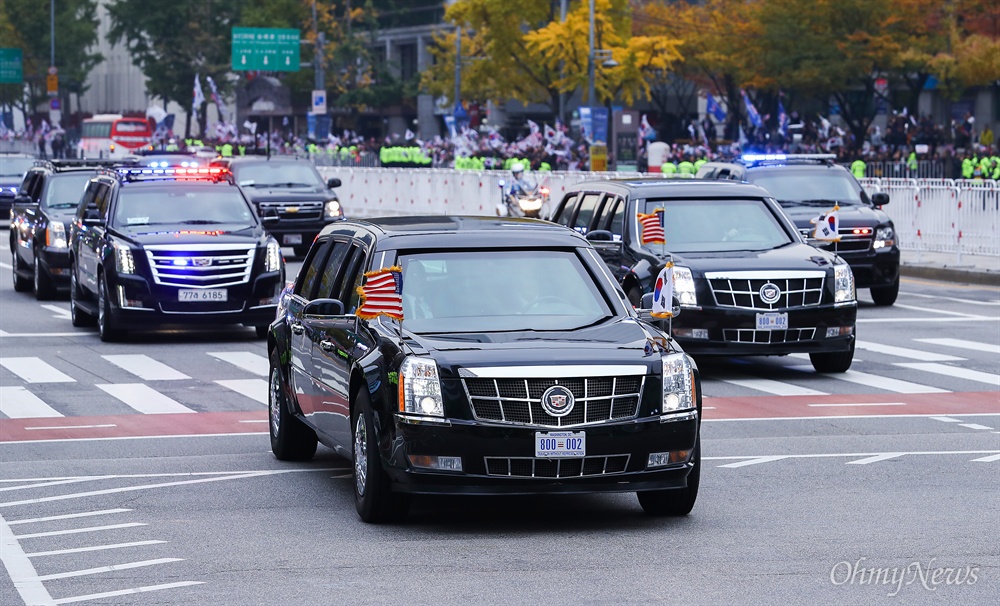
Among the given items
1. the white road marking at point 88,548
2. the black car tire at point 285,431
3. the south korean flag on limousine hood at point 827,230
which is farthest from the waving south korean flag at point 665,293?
the south korean flag on limousine hood at point 827,230

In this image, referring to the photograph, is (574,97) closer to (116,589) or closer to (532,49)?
(532,49)

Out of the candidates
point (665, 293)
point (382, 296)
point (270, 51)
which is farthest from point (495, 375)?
point (270, 51)

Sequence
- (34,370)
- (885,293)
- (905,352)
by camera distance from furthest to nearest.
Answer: (885,293)
(905,352)
(34,370)

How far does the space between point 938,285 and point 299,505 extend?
1930 centimetres

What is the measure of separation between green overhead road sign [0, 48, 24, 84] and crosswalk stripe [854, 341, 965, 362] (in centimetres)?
9484

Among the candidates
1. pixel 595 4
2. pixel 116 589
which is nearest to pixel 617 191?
pixel 116 589

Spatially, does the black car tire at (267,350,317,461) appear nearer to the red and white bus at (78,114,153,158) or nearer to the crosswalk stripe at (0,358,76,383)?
the crosswalk stripe at (0,358,76,383)

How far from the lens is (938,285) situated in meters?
27.6

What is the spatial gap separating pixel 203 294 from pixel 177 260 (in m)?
0.45

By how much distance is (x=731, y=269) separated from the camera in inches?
632

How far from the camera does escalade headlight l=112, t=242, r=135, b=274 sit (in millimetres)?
19141

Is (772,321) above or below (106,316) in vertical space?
above

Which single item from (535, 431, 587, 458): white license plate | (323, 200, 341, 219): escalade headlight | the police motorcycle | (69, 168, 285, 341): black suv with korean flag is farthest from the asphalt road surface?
the police motorcycle

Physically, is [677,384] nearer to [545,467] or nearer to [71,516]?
[545,467]
